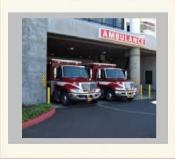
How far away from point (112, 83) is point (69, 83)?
3754 millimetres

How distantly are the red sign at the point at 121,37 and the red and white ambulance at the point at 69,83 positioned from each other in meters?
5.61

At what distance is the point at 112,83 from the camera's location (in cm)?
Result: 2233

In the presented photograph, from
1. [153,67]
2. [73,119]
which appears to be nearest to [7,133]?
[73,119]

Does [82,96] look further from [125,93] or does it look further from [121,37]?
[121,37]

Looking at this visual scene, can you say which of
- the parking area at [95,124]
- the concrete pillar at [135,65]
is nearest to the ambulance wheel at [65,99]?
the parking area at [95,124]

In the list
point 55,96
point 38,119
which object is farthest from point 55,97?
point 38,119

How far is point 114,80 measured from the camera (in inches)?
890

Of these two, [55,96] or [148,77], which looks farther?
→ [148,77]

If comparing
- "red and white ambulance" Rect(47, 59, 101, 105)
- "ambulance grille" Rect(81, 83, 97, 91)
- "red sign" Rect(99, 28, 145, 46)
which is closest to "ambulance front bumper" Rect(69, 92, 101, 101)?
"red and white ambulance" Rect(47, 59, 101, 105)

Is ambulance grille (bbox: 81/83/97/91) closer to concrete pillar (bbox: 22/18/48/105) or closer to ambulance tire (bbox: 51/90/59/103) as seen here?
ambulance tire (bbox: 51/90/59/103)

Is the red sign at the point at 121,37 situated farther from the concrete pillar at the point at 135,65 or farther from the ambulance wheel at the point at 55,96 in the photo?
the ambulance wheel at the point at 55,96
